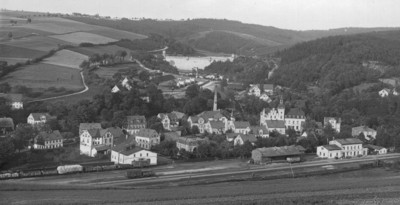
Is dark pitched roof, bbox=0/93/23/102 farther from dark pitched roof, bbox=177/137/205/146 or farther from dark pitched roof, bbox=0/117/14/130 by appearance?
dark pitched roof, bbox=177/137/205/146

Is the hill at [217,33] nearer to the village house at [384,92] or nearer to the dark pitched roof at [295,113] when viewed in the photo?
the village house at [384,92]

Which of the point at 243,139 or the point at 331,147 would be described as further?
the point at 243,139

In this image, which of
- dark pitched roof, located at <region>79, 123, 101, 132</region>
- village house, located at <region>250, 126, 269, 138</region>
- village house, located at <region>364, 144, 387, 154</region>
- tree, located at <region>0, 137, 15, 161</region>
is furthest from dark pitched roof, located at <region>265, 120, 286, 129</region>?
tree, located at <region>0, 137, 15, 161</region>

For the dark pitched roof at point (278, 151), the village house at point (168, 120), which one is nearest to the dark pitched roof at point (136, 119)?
the village house at point (168, 120)

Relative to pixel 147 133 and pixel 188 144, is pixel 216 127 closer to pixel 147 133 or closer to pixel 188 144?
pixel 188 144

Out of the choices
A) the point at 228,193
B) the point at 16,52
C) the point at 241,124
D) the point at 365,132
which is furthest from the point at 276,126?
the point at 16,52
